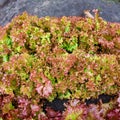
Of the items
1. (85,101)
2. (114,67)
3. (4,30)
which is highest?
(4,30)

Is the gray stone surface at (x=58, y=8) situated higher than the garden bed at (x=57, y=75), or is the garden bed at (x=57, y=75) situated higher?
the garden bed at (x=57, y=75)

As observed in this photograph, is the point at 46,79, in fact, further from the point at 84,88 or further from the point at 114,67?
the point at 114,67

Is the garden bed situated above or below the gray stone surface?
above

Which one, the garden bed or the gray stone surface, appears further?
Answer: the gray stone surface

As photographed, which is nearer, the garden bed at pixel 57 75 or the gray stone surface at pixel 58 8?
the garden bed at pixel 57 75

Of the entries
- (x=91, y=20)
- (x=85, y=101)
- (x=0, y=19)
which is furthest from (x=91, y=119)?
(x=0, y=19)

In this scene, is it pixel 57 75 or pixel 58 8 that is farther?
pixel 58 8

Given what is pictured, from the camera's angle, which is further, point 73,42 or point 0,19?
point 0,19

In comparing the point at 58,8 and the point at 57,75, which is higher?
the point at 57,75
